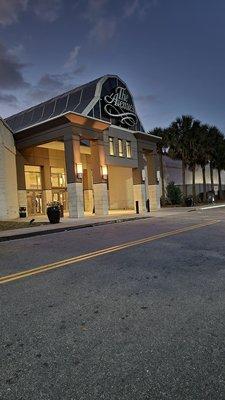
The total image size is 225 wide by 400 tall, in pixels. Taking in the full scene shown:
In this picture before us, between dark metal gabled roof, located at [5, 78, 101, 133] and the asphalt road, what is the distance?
83.1 feet

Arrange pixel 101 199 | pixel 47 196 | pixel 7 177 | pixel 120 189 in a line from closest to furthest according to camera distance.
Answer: pixel 7 177
pixel 101 199
pixel 47 196
pixel 120 189

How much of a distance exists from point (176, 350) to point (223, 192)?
6603 centimetres

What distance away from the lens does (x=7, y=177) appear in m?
27.4

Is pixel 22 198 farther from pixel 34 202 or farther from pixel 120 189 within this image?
pixel 120 189

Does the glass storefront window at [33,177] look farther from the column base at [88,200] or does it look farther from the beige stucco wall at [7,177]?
the column base at [88,200]

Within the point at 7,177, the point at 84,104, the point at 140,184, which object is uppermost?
the point at 84,104

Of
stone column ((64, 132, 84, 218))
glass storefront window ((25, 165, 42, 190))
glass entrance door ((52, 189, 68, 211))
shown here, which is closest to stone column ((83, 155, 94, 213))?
glass entrance door ((52, 189, 68, 211))

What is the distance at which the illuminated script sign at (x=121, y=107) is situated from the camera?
31906 mm

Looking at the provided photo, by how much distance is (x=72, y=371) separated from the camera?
10.0ft

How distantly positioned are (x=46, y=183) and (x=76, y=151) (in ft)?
30.0

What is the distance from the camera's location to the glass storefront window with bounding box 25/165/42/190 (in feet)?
109

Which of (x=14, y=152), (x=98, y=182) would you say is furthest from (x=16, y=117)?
(x=98, y=182)

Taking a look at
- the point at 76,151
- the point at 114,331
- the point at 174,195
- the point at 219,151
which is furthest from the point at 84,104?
the point at 114,331

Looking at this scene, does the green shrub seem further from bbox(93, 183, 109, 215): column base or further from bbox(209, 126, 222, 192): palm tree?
bbox(93, 183, 109, 215): column base
